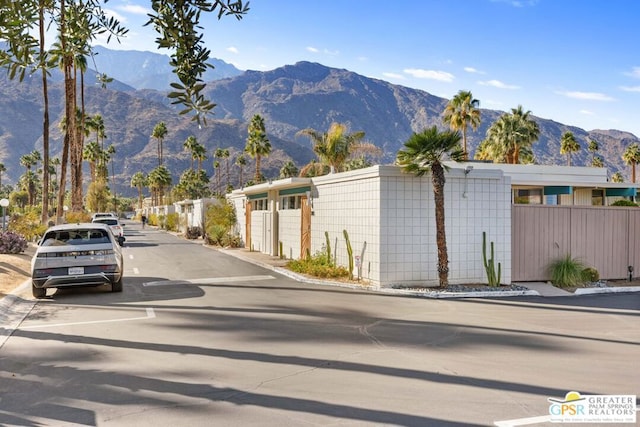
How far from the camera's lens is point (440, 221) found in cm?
1339

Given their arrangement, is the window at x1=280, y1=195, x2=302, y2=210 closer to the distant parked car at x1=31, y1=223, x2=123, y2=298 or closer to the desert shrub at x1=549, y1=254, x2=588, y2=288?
the distant parked car at x1=31, y1=223, x2=123, y2=298

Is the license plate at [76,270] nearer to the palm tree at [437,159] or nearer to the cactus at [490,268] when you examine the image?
the palm tree at [437,159]

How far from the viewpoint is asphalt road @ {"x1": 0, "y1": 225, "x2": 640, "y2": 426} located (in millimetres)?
5172

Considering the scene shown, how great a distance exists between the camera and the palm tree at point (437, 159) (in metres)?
13.0

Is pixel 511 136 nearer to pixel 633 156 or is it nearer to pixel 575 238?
pixel 575 238

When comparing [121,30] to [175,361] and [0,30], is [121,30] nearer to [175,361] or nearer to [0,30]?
[0,30]

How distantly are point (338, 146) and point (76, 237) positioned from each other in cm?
1569

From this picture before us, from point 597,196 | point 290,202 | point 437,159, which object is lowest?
point 290,202

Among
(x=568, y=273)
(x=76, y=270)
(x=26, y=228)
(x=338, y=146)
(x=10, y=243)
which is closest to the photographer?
(x=76, y=270)

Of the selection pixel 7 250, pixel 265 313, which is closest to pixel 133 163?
pixel 7 250

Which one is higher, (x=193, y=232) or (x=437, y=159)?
(x=437, y=159)

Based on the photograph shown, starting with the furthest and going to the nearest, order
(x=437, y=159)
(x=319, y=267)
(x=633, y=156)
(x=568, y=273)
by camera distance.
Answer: (x=633, y=156)
(x=319, y=267)
(x=568, y=273)
(x=437, y=159)

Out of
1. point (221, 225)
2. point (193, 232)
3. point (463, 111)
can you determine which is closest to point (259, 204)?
point (221, 225)

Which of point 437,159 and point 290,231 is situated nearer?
point 437,159
